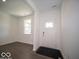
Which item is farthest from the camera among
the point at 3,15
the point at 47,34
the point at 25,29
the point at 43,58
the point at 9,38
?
the point at 25,29

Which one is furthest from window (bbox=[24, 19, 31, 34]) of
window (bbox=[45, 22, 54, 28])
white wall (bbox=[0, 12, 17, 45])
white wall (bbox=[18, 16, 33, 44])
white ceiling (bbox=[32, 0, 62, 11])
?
white ceiling (bbox=[32, 0, 62, 11])

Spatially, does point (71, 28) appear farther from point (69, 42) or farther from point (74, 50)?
point (74, 50)

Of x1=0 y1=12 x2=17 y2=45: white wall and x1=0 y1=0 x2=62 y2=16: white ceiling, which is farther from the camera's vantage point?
x1=0 y1=12 x2=17 y2=45: white wall

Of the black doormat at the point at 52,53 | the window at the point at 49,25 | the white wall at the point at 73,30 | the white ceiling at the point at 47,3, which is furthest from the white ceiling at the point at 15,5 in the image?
the black doormat at the point at 52,53

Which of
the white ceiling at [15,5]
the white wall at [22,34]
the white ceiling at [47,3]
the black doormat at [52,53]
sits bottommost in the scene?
the black doormat at [52,53]

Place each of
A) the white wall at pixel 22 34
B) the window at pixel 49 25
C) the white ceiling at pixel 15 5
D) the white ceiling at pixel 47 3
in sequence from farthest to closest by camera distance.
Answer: the white wall at pixel 22 34 → the window at pixel 49 25 → the white ceiling at pixel 15 5 → the white ceiling at pixel 47 3

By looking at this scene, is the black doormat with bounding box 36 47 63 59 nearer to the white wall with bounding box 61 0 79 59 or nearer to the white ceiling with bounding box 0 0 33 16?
the white wall with bounding box 61 0 79 59

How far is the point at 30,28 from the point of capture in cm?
479

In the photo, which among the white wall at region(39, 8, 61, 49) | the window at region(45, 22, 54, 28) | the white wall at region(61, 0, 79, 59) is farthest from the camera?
the window at region(45, 22, 54, 28)

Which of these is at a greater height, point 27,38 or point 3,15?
point 3,15

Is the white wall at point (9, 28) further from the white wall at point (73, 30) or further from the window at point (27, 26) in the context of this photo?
the white wall at point (73, 30)

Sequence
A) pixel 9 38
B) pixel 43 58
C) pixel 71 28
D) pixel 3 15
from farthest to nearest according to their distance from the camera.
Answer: pixel 9 38 < pixel 3 15 < pixel 43 58 < pixel 71 28

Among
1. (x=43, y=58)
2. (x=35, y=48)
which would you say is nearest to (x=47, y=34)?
(x=35, y=48)

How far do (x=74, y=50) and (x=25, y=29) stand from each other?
4346mm
